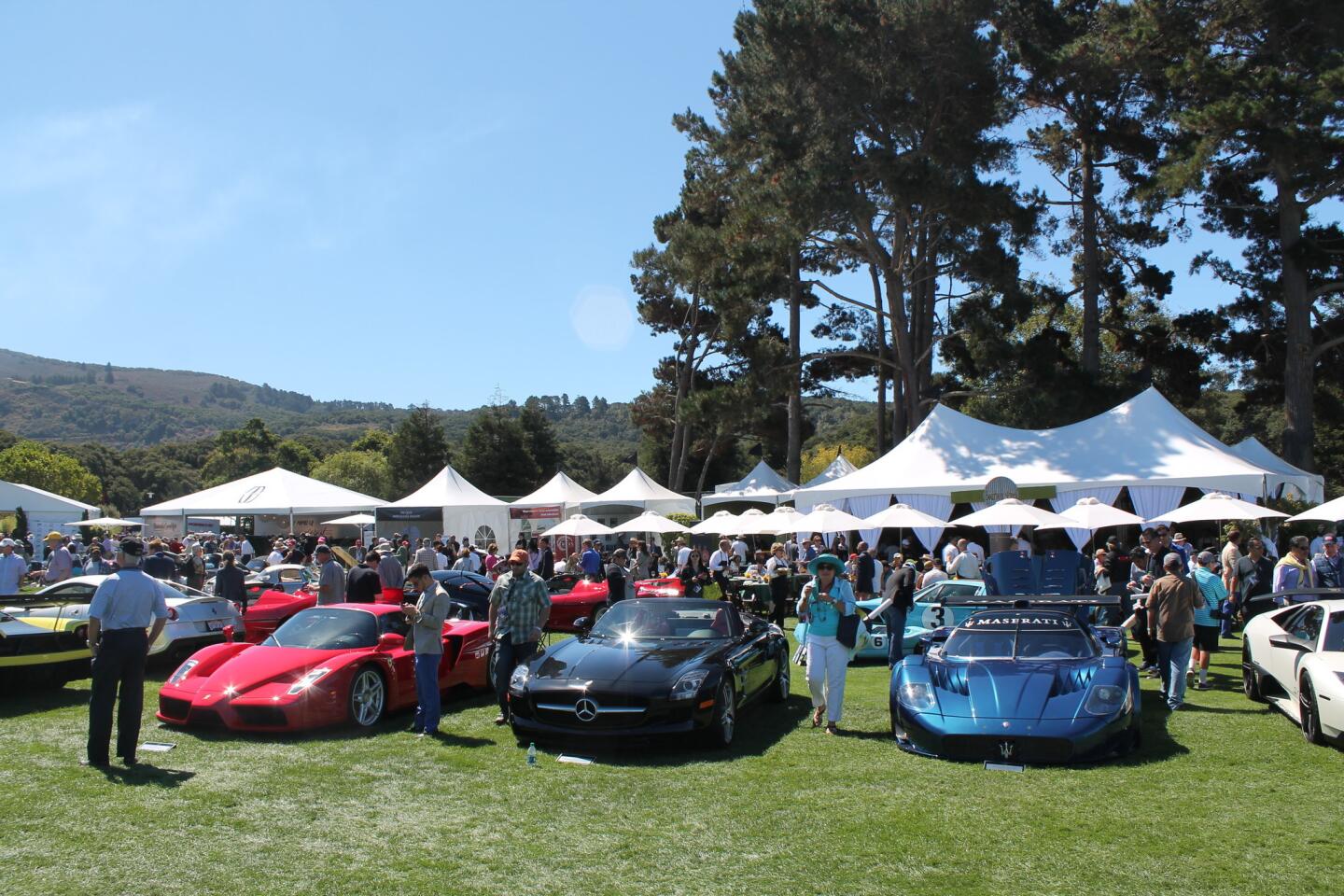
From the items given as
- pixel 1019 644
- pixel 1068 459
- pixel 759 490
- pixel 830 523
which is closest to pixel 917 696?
pixel 1019 644

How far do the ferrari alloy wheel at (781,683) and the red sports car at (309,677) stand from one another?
11.1ft

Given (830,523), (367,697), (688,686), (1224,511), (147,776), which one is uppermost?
(1224,511)

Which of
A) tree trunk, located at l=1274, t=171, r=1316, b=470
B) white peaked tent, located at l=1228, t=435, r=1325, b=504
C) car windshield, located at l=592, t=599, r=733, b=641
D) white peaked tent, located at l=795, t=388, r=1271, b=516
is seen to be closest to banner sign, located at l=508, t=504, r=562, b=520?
white peaked tent, located at l=795, t=388, r=1271, b=516

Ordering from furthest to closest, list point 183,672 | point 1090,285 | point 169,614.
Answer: point 1090,285 → point 169,614 → point 183,672

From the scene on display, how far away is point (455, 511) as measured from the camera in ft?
106

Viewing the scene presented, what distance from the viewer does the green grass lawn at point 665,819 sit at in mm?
4977

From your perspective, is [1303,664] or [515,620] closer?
[1303,664]

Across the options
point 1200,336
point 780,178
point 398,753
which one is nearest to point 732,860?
point 398,753

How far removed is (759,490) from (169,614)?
23456 mm

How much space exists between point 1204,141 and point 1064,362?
760 cm

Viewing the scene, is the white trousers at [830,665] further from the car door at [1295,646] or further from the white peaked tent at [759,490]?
the white peaked tent at [759,490]

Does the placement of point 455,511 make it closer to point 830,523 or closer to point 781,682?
point 830,523

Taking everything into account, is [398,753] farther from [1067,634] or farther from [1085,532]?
Answer: [1085,532]

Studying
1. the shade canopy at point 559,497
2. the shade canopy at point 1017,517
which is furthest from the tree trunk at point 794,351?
the shade canopy at point 1017,517
